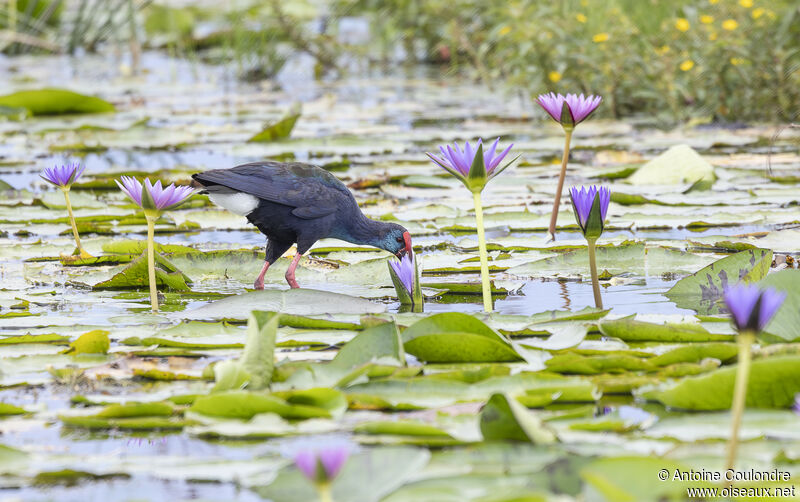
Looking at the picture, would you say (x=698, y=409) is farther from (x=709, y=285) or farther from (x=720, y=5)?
(x=720, y=5)

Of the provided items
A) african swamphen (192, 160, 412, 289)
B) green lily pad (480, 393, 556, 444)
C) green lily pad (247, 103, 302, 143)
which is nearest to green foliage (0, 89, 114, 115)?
green lily pad (247, 103, 302, 143)

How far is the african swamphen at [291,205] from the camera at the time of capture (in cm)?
328

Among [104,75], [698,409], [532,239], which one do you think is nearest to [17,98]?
[104,75]

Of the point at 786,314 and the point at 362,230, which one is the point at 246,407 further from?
the point at 362,230

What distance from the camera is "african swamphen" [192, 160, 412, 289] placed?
129 inches

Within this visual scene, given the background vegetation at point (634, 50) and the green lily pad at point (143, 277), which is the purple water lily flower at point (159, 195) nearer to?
the green lily pad at point (143, 277)

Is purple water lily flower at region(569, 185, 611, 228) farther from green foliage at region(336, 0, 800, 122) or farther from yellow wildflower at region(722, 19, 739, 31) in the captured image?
yellow wildflower at region(722, 19, 739, 31)

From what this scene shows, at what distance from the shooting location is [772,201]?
13.1 feet

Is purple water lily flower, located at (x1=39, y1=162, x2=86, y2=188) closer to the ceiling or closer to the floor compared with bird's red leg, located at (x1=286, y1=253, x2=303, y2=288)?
closer to the ceiling

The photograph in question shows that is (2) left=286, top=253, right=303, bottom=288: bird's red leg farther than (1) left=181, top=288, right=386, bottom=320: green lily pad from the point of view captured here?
Yes

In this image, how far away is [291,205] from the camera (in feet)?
10.9

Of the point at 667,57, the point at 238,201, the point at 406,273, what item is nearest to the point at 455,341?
the point at 406,273

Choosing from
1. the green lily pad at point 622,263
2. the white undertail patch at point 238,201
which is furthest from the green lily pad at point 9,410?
the green lily pad at point 622,263

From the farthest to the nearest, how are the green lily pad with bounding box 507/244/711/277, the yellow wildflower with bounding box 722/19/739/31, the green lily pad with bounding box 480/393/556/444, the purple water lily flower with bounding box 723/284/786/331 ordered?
the yellow wildflower with bounding box 722/19/739/31
the green lily pad with bounding box 507/244/711/277
the green lily pad with bounding box 480/393/556/444
the purple water lily flower with bounding box 723/284/786/331
